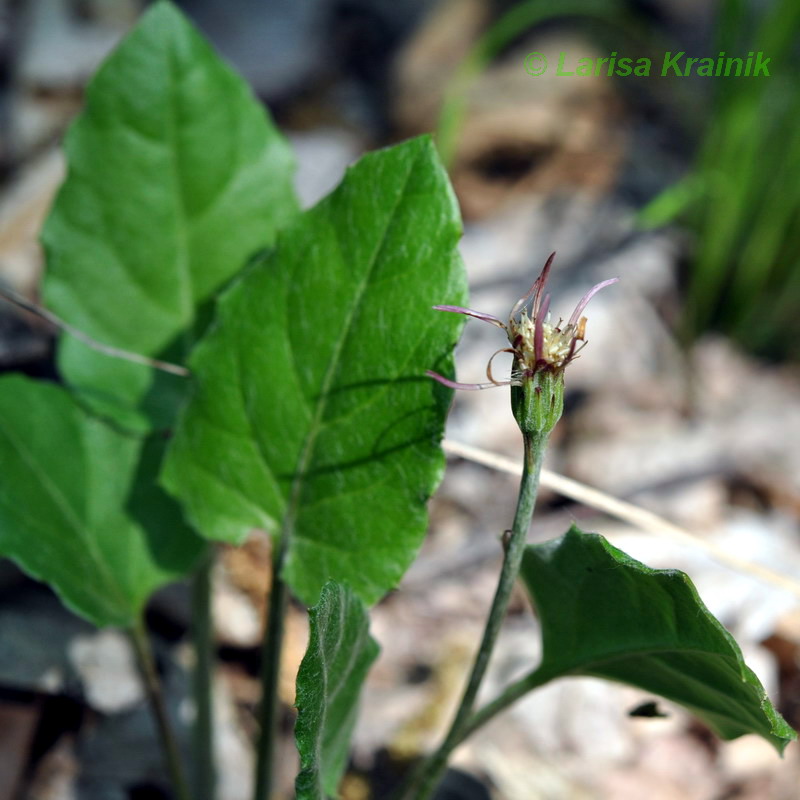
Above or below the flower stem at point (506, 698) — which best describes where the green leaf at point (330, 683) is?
below

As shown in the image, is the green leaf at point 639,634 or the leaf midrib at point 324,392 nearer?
the green leaf at point 639,634

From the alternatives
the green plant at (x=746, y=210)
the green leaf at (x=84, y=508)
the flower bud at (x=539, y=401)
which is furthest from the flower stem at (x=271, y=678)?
the green plant at (x=746, y=210)

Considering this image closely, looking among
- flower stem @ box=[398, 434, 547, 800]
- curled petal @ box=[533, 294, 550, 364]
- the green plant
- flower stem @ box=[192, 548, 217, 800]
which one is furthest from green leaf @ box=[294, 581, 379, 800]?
the green plant

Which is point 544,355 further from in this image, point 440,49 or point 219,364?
point 440,49

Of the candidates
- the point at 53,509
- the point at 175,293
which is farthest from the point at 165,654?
the point at 175,293

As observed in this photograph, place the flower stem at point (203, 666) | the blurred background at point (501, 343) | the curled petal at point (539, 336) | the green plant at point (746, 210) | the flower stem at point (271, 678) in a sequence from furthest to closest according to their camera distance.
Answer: the green plant at point (746, 210), the blurred background at point (501, 343), the flower stem at point (203, 666), the flower stem at point (271, 678), the curled petal at point (539, 336)

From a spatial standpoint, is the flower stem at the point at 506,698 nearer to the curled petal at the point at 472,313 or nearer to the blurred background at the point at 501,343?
the blurred background at the point at 501,343
